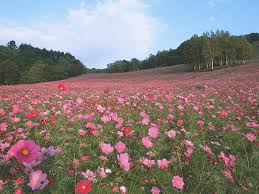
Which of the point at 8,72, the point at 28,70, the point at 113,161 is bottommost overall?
the point at 28,70

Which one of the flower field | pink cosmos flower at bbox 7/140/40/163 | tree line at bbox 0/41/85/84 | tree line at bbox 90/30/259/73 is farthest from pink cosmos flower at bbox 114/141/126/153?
tree line at bbox 0/41/85/84

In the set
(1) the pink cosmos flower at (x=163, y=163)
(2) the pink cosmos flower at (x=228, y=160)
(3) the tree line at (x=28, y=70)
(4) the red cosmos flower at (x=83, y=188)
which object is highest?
(4) the red cosmos flower at (x=83, y=188)

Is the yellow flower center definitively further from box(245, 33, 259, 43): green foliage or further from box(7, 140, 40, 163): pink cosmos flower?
box(245, 33, 259, 43): green foliage

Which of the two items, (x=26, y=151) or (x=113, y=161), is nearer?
(x=26, y=151)

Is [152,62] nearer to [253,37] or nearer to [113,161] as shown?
[253,37]

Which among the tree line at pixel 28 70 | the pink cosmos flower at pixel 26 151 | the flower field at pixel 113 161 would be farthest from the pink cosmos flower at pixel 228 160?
the tree line at pixel 28 70

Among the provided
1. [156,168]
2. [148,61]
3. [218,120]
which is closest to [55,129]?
[156,168]

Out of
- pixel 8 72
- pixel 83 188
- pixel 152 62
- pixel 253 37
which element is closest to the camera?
pixel 83 188

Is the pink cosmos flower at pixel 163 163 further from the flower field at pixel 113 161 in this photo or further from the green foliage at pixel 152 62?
the green foliage at pixel 152 62

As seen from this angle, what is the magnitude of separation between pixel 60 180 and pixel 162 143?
2354 mm

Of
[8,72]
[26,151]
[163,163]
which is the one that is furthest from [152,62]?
[26,151]

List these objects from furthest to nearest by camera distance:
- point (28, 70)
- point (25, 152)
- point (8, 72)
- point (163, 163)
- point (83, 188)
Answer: point (28, 70) → point (8, 72) → point (163, 163) → point (25, 152) → point (83, 188)

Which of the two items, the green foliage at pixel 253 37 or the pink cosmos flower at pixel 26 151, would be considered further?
the green foliage at pixel 253 37

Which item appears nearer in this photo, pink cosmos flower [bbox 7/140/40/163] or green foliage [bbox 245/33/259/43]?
pink cosmos flower [bbox 7/140/40/163]
